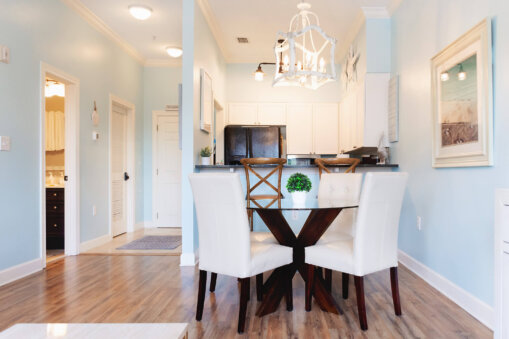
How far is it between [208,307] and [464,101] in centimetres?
228

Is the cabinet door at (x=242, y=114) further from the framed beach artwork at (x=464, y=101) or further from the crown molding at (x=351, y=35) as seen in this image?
the framed beach artwork at (x=464, y=101)

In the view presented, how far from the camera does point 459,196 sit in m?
2.37

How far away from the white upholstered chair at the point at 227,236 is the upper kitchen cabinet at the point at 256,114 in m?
4.02

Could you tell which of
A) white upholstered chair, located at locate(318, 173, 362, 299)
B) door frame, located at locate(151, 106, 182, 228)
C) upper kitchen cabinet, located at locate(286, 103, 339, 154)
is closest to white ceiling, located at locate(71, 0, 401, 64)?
door frame, located at locate(151, 106, 182, 228)

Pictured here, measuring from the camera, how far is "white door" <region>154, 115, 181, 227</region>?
226 inches

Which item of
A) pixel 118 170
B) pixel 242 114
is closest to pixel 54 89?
pixel 118 170

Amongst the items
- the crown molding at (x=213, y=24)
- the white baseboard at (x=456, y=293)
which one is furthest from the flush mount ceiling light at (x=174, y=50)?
the white baseboard at (x=456, y=293)

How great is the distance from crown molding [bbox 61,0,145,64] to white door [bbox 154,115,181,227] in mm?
1143

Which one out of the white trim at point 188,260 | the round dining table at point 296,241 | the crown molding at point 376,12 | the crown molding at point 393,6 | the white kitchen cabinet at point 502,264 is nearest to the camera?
the white kitchen cabinet at point 502,264

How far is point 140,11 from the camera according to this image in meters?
3.81

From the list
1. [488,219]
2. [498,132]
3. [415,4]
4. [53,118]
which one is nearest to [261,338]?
[488,219]

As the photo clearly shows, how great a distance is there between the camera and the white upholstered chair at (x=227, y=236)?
188 cm

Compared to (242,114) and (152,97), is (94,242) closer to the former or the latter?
(152,97)

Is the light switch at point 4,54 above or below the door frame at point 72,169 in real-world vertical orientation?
above
